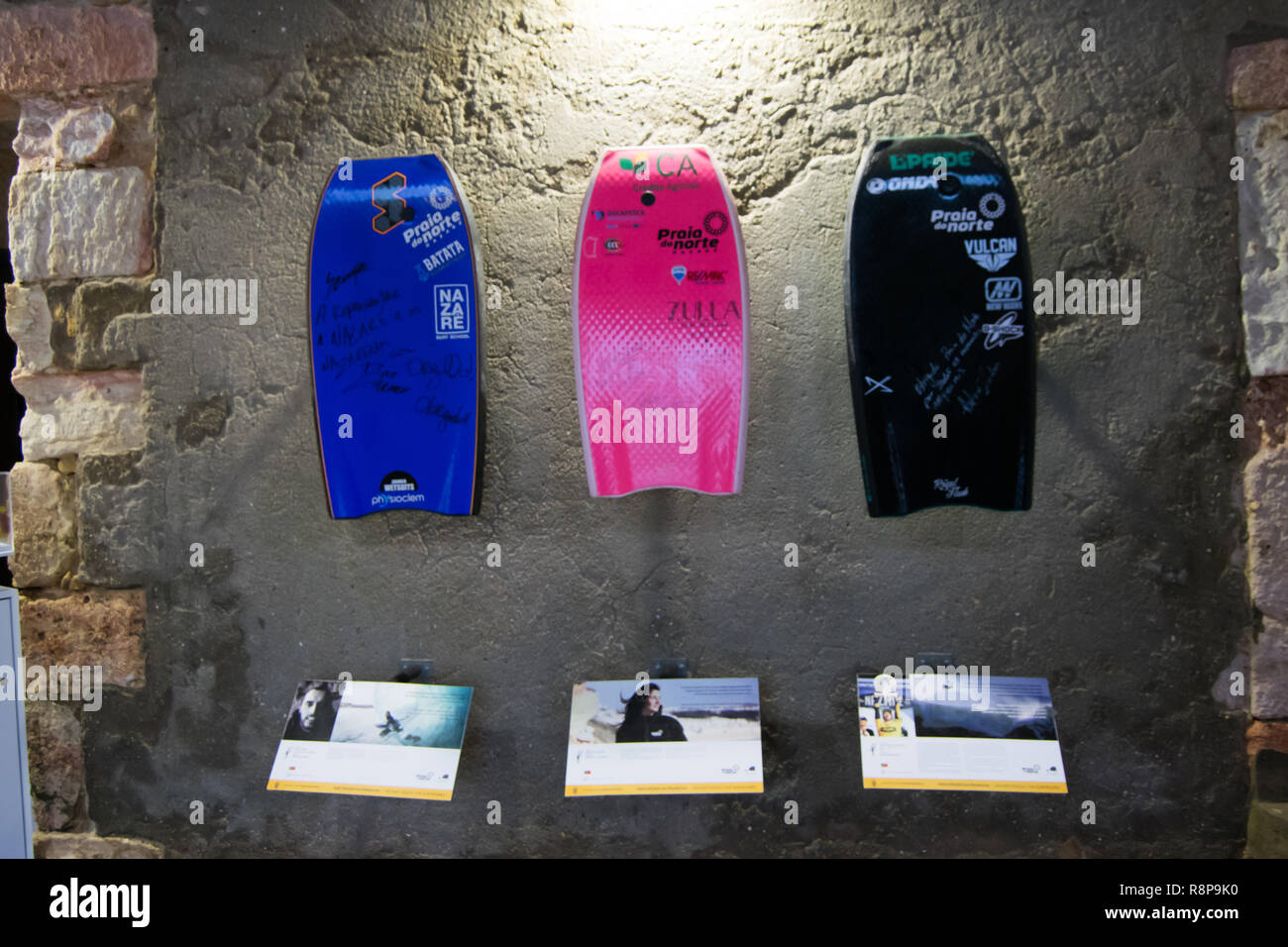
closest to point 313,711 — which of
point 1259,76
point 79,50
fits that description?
point 79,50

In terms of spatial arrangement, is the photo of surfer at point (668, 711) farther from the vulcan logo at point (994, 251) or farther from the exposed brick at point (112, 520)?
the exposed brick at point (112, 520)

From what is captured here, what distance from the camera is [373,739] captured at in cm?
187

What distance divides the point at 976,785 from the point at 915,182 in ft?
4.13

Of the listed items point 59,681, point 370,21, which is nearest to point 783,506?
point 370,21

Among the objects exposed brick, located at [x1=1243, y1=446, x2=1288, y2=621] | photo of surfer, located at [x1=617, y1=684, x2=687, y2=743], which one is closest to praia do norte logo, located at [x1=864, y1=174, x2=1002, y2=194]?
exposed brick, located at [x1=1243, y1=446, x2=1288, y2=621]

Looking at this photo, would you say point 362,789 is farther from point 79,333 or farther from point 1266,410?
point 1266,410

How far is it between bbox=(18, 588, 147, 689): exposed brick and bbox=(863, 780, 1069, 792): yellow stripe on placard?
1.76m

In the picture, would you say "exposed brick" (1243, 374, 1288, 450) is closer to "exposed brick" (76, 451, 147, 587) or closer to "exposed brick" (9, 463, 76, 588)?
"exposed brick" (76, 451, 147, 587)

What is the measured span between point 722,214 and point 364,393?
36.1 inches

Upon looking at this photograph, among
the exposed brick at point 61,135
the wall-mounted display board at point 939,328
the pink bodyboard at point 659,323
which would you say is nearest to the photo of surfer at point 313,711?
the pink bodyboard at point 659,323

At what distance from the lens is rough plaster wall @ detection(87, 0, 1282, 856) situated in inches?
75.0

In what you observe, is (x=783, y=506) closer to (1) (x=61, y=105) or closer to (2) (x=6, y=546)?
(2) (x=6, y=546)

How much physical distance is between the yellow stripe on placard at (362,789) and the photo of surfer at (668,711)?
0.30 meters

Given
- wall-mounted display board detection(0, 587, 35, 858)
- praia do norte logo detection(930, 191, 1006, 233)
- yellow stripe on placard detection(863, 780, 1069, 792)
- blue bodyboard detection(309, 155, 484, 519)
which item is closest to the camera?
wall-mounted display board detection(0, 587, 35, 858)
